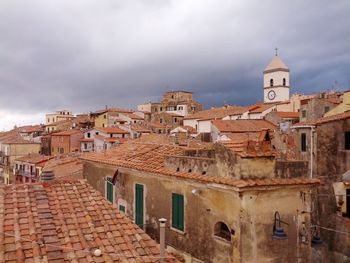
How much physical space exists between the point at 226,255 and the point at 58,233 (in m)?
5.36

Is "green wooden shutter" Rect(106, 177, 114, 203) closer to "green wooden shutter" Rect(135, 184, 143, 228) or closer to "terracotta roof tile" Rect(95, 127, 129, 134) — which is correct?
"green wooden shutter" Rect(135, 184, 143, 228)

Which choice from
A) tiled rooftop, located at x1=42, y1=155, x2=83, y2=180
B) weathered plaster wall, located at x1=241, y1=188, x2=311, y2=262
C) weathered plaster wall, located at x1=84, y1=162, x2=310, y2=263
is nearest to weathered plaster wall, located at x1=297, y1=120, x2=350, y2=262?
weathered plaster wall, located at x1=241, y1=188, x2=311, y2=262

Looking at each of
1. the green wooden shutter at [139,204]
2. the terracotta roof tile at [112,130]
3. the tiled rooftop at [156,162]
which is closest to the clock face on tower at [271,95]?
the terracotta roof tile at [112,130]

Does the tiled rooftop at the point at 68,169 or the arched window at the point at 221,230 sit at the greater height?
the tiled rooftop at the point at 68,169

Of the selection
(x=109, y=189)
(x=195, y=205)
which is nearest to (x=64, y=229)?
(x=195, y=205)

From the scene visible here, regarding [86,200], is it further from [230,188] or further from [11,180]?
[11,180]

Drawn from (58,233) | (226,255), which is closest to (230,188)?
(226,255)

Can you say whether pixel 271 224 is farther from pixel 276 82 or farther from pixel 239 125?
pixel 276 82

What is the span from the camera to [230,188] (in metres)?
10.9

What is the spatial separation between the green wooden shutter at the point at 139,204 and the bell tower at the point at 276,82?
70282 mm

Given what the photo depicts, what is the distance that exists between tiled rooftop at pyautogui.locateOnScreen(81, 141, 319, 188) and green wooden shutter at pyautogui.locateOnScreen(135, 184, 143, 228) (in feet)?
3.06

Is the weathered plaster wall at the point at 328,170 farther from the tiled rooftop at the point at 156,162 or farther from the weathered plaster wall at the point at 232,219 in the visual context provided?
the weathered plaster wall at the point at 232,219

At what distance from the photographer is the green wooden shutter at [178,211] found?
1342 centimetres

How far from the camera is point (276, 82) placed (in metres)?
83.3
